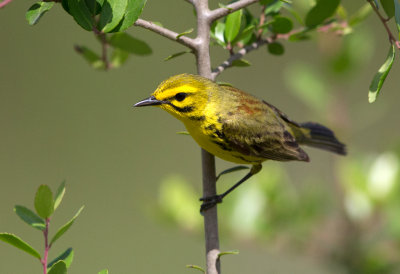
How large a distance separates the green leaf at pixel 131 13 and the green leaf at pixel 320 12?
0.83 metres

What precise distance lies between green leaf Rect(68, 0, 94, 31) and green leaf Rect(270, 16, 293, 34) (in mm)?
786

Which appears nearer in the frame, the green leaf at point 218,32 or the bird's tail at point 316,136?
the green leaf at point 218,32

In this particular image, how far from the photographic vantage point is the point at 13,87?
1117cm

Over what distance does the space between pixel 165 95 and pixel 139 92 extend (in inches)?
329

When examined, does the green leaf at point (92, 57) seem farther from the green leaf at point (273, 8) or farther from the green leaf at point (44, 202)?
the green leaf at point (44, 202)

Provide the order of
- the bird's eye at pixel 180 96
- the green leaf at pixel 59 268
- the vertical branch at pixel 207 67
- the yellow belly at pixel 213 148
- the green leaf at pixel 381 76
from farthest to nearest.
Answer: the bird's eye at pixel 180 96, the yellow belly at pixel 213 148, the vertical branch at pixel 207 67, the green leaf at pixel 381 76, the green leaf at pixel 59 268

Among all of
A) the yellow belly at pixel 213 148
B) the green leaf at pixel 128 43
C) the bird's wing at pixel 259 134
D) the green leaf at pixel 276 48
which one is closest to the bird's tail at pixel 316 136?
the bird's wing at pixel 259 134

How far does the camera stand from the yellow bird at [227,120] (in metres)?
2.73

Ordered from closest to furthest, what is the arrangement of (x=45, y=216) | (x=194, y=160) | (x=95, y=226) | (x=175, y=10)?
(x=45, y=216)
(x=95, y=226)
(x=194, y=160)
(x=175, y=10)

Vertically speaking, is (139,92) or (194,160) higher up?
(139,92)

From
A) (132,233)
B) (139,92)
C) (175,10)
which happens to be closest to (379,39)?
(175,10)

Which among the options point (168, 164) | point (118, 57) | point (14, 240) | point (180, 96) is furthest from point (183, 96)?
point (168, 164)

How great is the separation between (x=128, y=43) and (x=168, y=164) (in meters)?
8.37

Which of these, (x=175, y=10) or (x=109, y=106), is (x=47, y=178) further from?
(x=175, y=10)
